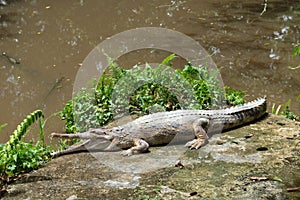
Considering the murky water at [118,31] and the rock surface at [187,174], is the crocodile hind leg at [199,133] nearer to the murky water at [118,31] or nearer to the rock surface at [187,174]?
the rock surface at [187,174]

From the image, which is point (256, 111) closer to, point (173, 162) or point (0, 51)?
point (173, 162)

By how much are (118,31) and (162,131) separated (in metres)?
6.84

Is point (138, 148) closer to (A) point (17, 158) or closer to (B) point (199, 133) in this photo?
(B) point (199, 133)

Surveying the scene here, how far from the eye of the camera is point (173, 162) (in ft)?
16.0

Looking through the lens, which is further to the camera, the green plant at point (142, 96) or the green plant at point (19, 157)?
the green plant at point (142, 96)

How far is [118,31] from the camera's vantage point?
11.8 meters

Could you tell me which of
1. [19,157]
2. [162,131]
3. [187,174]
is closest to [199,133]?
[162,131]

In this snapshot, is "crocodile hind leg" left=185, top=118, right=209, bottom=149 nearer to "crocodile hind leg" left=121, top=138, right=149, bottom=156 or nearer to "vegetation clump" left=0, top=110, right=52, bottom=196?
"crocodile hind leg" left=121, top=138, right=149, bottom=156

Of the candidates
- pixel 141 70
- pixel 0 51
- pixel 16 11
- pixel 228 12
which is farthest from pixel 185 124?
pixel 16 11

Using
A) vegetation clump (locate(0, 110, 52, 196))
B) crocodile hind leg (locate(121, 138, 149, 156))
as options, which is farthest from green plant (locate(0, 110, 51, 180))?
crocodile hind leg (locate(121, 138, 149, 156))

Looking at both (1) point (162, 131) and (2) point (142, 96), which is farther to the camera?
(2) point (142, 96)

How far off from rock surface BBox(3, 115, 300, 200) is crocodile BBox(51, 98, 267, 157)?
14 cm

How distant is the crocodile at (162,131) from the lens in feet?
17.6

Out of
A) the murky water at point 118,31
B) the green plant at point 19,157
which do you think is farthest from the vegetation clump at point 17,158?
the murky water at point 118,31
